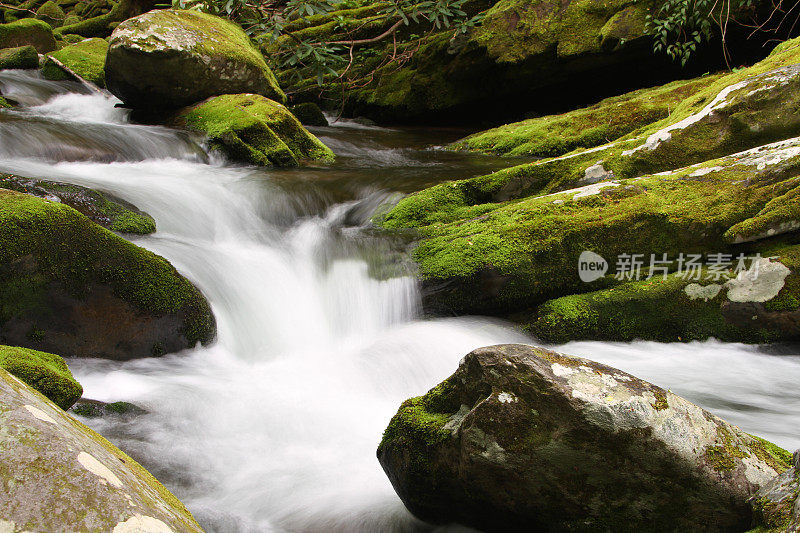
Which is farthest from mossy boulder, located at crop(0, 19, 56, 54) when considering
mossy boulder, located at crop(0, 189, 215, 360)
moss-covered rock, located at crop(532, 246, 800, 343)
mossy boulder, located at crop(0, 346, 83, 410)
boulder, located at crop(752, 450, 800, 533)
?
boulder, located at crop(752, 450, 800, 533)

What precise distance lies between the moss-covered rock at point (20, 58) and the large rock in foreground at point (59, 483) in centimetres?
1412

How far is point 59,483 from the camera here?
1.37m

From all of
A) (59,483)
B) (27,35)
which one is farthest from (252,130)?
(27,35)

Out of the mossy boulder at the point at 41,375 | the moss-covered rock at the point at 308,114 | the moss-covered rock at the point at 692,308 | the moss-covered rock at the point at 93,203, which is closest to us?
the mossy boulder at the point at 41,375

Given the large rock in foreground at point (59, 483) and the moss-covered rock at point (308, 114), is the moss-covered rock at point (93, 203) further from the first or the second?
the moss-covered rock at point (308, 114)

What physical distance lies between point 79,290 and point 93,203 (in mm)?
1790

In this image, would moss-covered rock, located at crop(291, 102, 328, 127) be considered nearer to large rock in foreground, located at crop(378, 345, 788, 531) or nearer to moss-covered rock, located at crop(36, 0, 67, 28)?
large rock in foreground, located at crop(378, 345, 788, 531)

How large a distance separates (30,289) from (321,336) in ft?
7.68

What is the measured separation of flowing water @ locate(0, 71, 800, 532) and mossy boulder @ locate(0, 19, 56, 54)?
8644 mm

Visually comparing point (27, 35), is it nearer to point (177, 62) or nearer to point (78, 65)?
point (78, 65)

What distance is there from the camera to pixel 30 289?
12.6ft

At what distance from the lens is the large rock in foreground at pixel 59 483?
1.30 metres

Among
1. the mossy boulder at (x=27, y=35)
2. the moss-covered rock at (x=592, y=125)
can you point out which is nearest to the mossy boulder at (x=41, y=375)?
the moss-covered rock at (x=592, y=125)

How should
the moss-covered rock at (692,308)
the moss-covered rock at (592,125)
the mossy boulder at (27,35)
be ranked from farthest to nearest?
the mossy boulder at (27,35) < the moss-covered rock at (592,125) < the moss-covered rock at (692,308)
